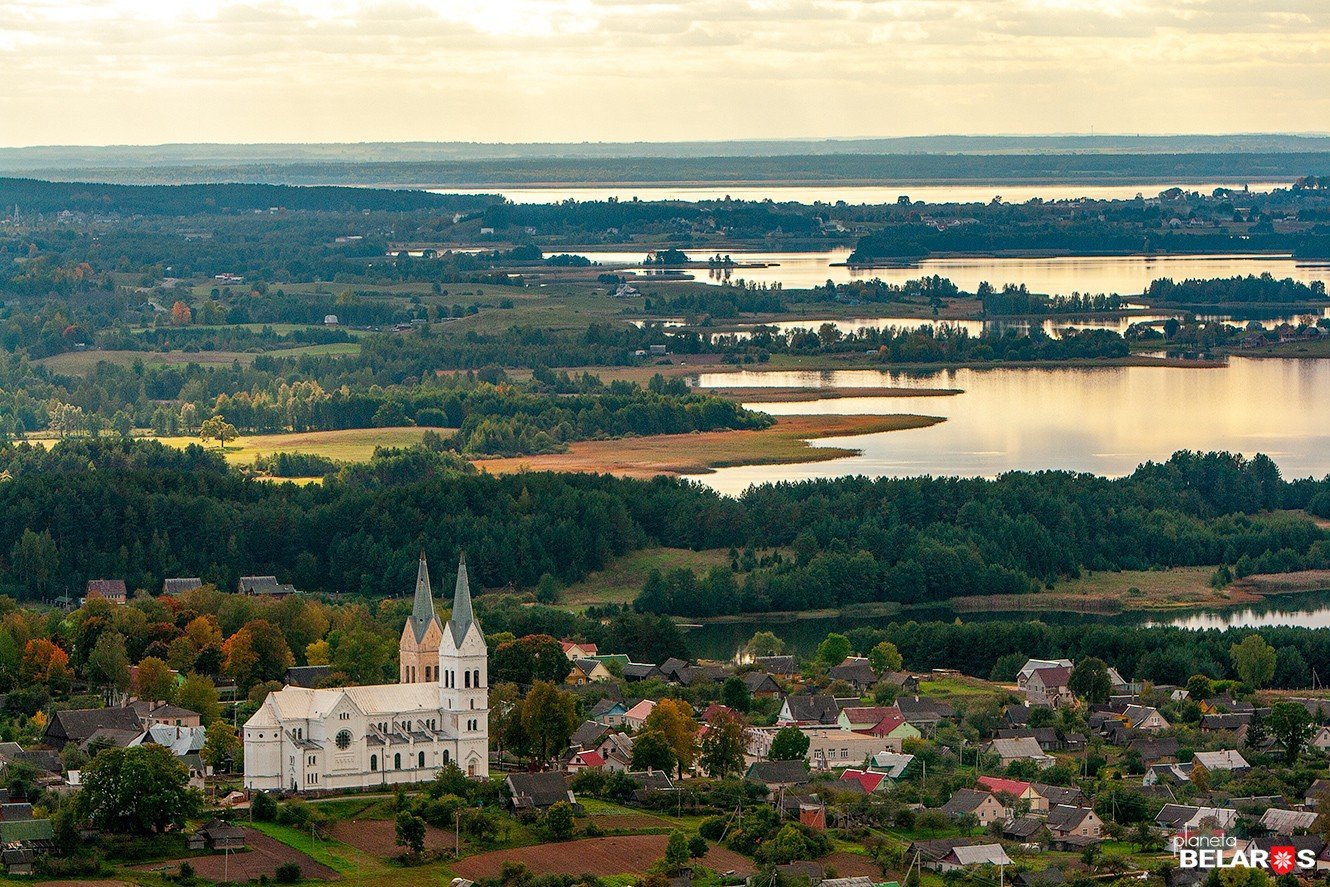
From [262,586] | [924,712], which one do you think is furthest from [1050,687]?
[262,586]

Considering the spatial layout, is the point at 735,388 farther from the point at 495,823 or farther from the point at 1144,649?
the point at 495,823

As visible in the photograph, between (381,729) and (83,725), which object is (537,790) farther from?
A: (83,725)

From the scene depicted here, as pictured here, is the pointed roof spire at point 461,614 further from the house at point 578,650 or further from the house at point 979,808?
the house at point 578,650

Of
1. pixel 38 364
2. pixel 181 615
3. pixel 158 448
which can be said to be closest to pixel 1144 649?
pixel 181 615

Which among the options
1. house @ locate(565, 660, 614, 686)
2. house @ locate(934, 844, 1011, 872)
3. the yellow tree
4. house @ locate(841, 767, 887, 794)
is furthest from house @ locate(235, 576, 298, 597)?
house @ locate(934, 844, 1011, 872)

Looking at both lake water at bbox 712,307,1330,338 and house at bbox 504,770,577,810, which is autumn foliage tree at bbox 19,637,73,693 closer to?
house at bbox 504,770,577,810

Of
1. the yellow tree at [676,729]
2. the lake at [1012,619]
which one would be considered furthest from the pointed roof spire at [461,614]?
the lake at [1012,619]
